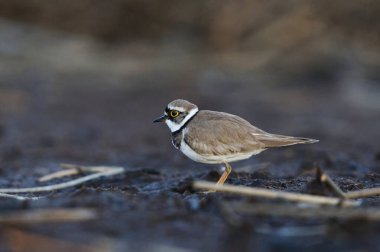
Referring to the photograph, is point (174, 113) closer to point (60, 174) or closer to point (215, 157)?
point (215, 157)

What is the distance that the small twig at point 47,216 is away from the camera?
4109 millimetres

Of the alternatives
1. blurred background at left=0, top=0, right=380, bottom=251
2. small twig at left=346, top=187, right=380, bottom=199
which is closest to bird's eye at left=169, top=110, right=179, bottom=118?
small twig at left=346, top=187, right=380, bottom=199

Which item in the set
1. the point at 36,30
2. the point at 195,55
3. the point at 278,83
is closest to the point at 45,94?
the point at 36,30

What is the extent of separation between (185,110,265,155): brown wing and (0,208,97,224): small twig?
1597mm

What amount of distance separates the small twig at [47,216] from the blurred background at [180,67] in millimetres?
5330

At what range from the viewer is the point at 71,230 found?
4.05 metres

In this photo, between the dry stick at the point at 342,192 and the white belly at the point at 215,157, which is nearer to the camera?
the dry stick at the point at 342,192

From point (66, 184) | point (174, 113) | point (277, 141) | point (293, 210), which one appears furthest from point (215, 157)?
point (293, 210)

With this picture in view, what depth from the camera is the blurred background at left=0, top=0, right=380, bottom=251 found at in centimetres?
1089

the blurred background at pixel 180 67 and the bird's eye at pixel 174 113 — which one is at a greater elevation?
the blurred background at pixel 180 67

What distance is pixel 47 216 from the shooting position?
413cm

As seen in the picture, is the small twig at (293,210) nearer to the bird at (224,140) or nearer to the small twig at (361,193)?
the small twig at (361,193)

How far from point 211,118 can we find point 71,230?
2060 mm

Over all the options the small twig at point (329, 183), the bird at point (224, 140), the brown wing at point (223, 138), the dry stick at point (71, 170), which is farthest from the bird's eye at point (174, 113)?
the small twig at point (329, 183)
